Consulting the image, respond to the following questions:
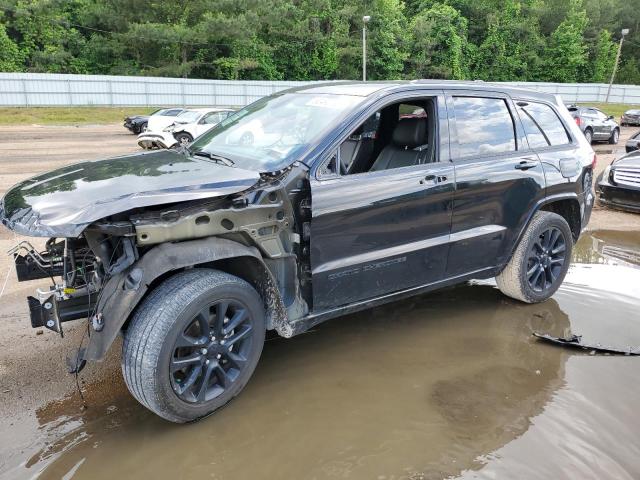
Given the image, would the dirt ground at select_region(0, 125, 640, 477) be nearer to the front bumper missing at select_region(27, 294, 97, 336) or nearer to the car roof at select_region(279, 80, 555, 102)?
the front bumper missing at select_region(27, 294, 97, 336)

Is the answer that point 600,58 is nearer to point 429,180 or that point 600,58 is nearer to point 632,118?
point 632,118

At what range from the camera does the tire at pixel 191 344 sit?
291cm

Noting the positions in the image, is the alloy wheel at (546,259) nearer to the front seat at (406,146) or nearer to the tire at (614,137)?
the front seat at (406,146)

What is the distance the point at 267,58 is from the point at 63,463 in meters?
47.1

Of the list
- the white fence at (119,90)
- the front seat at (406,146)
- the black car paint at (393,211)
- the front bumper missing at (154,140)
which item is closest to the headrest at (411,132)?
the front seat at (406,146)

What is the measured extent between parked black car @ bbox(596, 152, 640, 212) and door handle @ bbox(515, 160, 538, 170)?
5.03 metres

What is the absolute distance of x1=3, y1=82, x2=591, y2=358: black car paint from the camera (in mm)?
3389

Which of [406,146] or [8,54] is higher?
[8,54]

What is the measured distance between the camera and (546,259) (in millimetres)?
4973

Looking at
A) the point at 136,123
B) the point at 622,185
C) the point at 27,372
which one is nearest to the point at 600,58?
the point at 136,123

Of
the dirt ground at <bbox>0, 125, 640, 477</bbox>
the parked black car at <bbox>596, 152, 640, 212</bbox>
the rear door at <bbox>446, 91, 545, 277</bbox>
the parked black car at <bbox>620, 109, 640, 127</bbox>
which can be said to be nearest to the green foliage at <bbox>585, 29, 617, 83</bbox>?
Result: the parked black car at <bbox>620, 109, 640, 127</bbox>

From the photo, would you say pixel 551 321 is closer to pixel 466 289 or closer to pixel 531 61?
pixel 466 289

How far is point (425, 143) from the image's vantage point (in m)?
4.17

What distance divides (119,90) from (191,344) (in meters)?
36.8
